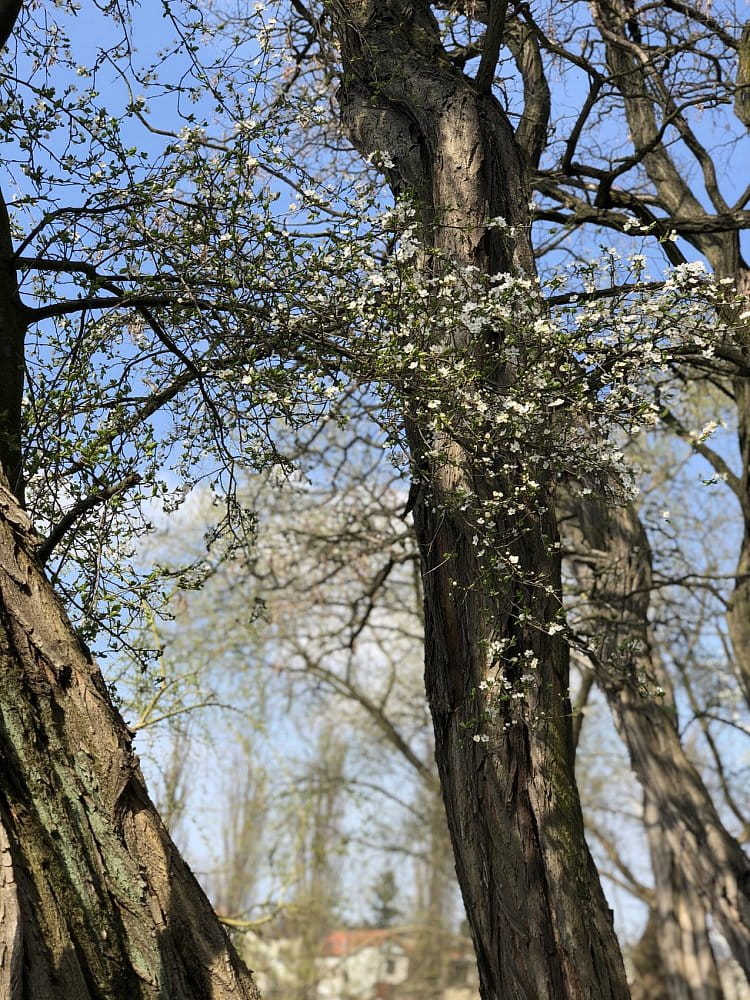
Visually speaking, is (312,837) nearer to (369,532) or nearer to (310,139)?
(369,532)

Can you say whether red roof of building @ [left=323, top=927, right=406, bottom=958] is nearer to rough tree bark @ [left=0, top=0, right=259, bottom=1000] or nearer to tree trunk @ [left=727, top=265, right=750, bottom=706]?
tree trunk @ [left=727, top=265, right=750, bottom=706]

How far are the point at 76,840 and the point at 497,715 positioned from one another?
2.06 m

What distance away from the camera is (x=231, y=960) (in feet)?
11.6

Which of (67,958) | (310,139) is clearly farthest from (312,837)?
(67,958)

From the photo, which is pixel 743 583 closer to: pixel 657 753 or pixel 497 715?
pixel 657 753

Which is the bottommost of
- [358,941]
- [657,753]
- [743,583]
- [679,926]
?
[679,926]

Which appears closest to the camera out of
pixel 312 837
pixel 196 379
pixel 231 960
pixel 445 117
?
pixel 231 960

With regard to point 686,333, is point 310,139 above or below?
above

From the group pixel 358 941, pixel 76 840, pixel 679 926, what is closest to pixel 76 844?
pixel 76 840

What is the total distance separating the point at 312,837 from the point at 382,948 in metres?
7.67

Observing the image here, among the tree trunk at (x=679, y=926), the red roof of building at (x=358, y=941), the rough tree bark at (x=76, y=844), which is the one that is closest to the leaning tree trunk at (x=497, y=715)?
the rough tree bark at (x=76, y=844)

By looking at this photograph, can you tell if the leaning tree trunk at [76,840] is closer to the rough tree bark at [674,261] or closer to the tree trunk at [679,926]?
the rough tree bark at [674,261]

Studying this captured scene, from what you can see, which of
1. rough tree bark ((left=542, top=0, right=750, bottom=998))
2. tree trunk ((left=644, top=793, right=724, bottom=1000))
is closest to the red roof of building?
tree trunk ((left=644, top=793, right=724, bottom=1000))

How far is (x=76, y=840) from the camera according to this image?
324 centimetres
